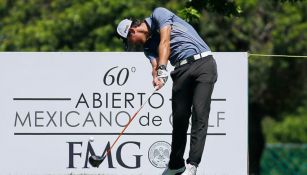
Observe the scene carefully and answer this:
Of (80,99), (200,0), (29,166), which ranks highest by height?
(200,0)

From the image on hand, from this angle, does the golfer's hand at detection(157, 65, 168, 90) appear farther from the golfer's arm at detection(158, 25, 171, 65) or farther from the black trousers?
the black trousers

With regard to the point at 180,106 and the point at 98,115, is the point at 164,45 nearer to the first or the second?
the point at 180,106

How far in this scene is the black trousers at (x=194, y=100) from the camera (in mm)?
10258

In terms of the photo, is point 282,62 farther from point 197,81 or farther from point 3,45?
point 197,81

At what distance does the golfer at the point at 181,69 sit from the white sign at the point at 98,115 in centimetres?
188

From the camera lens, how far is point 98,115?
12727mm

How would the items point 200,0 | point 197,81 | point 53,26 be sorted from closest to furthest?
point 197,81
point 200,0
point 53,26

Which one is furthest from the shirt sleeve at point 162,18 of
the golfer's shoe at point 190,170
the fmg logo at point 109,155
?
the fmg logo at point 109,155

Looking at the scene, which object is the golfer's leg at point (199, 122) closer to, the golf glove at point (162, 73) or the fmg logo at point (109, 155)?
the golf glove at point (162, 73)

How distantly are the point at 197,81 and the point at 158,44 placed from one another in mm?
657

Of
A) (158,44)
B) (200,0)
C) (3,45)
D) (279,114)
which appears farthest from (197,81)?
(279,114)

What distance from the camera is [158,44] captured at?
10.7 metres

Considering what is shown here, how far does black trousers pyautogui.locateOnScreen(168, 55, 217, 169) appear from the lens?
404 inches

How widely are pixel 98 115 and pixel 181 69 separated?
2564 mm
